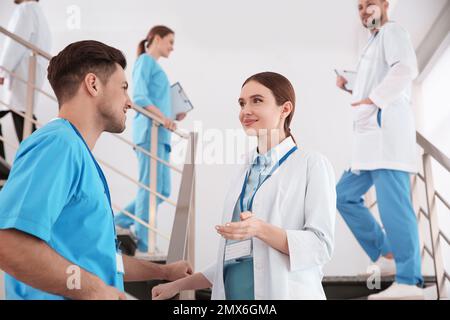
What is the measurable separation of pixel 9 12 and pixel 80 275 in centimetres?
97

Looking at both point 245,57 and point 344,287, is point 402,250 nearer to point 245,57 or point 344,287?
point 344,287

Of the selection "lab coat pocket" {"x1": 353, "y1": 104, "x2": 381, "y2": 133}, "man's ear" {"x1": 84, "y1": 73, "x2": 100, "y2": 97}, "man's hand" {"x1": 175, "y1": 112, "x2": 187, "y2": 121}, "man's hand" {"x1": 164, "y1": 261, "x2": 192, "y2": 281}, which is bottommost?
"man's hand" {"x1": 164, "y1": 261, "x2": 192, "y2": 281}

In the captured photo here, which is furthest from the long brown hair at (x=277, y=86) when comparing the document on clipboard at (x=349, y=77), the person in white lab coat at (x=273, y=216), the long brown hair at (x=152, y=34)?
the long brown hair at (x=152, y=34)

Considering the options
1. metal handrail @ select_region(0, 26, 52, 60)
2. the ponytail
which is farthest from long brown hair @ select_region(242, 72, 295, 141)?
metal handrail @ select_region(0, 26, 52, 60)

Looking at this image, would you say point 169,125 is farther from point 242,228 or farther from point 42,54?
point 242,228

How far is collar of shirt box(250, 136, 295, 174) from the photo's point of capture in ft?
3.05

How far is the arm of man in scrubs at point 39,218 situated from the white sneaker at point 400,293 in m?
0.90

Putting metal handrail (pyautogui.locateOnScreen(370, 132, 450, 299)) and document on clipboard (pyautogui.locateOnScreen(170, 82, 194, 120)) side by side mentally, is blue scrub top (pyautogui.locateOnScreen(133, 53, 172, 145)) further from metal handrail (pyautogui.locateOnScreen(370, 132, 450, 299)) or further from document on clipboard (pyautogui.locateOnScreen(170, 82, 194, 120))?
metal handrail (pyautogui.locateOnScreen(370, 132, 450, 299))

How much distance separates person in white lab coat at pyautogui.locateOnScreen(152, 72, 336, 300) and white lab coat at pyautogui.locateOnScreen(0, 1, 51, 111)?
2.36ft

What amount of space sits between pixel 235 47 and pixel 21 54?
2.42 feet

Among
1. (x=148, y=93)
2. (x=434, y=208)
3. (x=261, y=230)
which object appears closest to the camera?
(x=261, y=230)

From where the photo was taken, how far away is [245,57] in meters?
1.29

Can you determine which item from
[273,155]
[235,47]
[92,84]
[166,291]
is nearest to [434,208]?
[235,47]

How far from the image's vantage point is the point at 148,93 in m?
1.84
